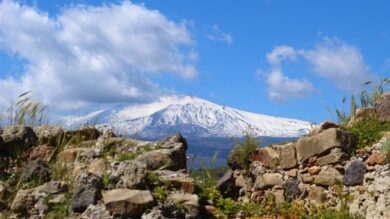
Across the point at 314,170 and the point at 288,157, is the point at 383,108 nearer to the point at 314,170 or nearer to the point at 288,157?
the point at 314,170

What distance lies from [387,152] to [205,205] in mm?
3626

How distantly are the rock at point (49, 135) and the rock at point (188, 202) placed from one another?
5.13 m

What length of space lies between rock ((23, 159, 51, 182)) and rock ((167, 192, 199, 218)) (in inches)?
133

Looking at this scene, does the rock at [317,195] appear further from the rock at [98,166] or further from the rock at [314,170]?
the rock at [98,166]

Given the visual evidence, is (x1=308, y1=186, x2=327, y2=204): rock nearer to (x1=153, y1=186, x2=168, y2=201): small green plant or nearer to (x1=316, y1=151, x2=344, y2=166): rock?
(x1=316, y1=151, x2=344, y2=166): rock

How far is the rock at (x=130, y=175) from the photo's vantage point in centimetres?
1139

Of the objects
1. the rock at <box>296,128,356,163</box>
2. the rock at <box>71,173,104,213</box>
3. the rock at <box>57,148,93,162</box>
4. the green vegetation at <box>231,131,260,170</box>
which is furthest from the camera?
the green vegetation at <box>231,131,260,170</box>

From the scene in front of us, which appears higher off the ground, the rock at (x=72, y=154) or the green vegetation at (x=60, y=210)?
the rock at (x=72, y=154)

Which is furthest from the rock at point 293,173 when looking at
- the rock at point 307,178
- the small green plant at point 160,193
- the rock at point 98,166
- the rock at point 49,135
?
the rock at point 49,135

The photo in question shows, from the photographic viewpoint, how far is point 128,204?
10.7 m

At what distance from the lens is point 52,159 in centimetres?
1499

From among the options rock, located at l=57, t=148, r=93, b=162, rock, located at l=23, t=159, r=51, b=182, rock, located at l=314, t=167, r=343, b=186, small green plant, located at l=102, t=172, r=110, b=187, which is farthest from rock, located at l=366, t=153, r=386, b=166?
rock, located at l=23, t=159, r=51, b=182

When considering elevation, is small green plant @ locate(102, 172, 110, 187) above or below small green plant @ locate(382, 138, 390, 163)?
below

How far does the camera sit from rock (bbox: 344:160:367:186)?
1241 cm
